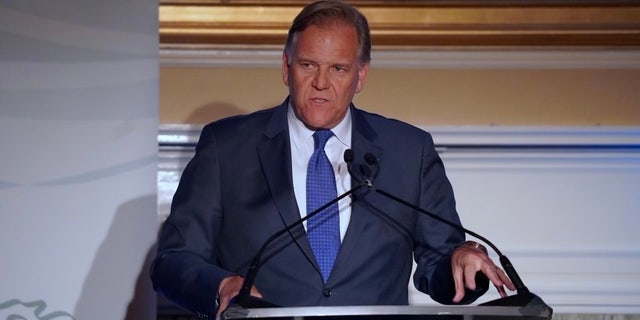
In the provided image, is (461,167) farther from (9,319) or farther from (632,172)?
(9,319)

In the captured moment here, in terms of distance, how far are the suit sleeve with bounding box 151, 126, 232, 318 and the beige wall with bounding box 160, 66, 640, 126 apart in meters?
1.06

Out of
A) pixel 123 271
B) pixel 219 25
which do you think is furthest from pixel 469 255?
pixel 219 25

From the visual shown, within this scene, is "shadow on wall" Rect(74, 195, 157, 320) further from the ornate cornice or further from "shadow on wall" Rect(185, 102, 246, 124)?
the ornate cornice

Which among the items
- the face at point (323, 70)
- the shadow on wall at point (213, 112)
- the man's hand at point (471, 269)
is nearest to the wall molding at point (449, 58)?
the shadow on wall at point (213, 112)

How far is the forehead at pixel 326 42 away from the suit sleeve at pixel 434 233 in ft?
1.09

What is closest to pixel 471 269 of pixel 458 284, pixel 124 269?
pixel 458 284

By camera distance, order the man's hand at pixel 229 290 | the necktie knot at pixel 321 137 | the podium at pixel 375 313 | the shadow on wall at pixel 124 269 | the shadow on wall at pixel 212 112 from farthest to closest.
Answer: the shadow on wall at pixel 212 112, the shadow on wall at pixel 124 269, the necktie knot at pixel 321 137, the man's hand at pixel 229 290, the podium at pixel 375 313

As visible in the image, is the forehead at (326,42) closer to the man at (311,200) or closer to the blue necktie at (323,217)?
the man at (311,200)

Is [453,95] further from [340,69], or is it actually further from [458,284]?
A: [458,284]

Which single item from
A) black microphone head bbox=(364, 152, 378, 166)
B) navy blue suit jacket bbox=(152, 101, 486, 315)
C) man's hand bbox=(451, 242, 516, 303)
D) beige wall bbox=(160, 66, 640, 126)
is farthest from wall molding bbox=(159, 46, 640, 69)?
man's hand bbox=(451, 242, 516, 303)

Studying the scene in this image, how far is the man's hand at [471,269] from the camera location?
201 centimetres

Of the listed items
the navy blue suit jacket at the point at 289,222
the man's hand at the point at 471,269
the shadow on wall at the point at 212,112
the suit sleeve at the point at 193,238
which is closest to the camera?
the man's hand at the point at 471,269

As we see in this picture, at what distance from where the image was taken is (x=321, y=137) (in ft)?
7.90

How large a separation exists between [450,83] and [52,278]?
4.57 feet
